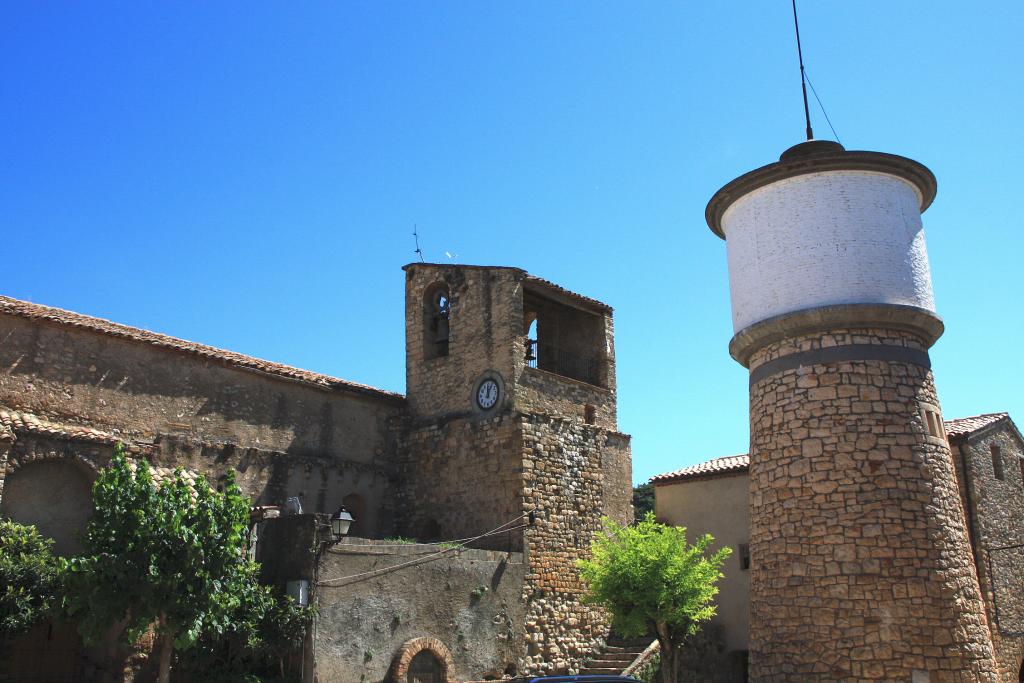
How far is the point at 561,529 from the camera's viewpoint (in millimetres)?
20125

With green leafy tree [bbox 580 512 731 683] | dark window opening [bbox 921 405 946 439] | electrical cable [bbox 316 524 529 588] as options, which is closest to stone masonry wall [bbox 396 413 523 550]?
electrical cable [bbox 316 524 529 588]

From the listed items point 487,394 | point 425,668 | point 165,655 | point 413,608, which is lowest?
point 425,668

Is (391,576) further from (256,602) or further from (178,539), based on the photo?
(178,539)

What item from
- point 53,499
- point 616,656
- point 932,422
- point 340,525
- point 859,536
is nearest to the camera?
point 859,536

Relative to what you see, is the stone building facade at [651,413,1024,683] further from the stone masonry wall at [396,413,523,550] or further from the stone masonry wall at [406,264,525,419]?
the stone masonry wall at [406,264,525,419]

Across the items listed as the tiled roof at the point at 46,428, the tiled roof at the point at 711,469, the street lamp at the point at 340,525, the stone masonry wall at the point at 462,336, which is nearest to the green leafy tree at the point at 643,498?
the tiled roof at the point at 711,469

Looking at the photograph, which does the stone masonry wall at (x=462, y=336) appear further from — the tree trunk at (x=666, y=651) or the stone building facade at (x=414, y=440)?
the tree trunk at (x=666, y=651)

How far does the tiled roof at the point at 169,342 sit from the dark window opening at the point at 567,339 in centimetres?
418

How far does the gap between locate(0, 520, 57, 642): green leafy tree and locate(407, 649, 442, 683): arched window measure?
603 centimetres

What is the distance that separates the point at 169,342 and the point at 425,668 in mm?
8202

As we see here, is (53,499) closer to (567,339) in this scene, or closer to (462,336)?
(462,336)

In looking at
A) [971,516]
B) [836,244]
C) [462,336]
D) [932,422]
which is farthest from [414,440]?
[971,516]

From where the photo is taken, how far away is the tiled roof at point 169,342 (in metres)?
16.7

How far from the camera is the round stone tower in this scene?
41.3ft
